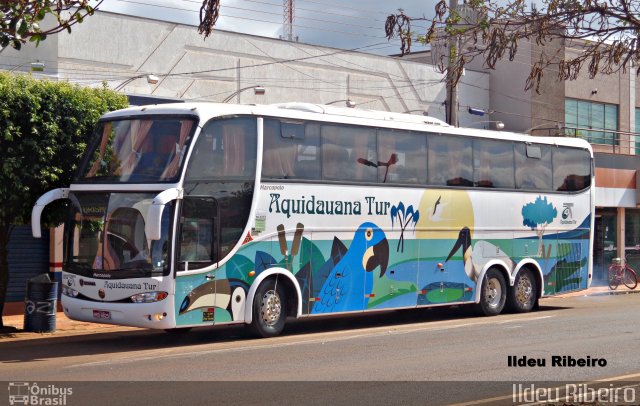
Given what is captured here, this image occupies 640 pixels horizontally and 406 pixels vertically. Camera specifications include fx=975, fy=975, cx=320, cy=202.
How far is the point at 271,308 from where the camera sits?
17562mm

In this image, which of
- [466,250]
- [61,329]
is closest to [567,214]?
[466,250]

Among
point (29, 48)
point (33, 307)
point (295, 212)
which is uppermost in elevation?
point (29, 48)

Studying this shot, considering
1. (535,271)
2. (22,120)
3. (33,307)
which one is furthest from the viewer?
(535,271)

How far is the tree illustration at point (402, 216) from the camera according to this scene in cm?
1973

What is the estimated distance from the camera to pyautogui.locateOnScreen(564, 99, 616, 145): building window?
38.8 meters

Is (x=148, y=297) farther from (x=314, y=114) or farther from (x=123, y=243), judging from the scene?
(x=314, y=114)

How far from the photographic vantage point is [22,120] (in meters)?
17.4

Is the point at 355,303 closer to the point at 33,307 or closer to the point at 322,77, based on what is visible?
the point at 33,307

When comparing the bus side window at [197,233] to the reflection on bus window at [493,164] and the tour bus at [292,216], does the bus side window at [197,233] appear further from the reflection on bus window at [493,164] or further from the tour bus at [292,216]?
the reflection on bus window at [493,164]

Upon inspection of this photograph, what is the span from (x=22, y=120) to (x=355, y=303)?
7090 millimetres

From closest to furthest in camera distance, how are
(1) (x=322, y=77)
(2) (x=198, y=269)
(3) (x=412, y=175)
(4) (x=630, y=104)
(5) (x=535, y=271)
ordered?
(2) (x=198, y=269)
(3) (x=412, y=175)
(5) (x=535, y=271)
(1) (x=322, y=77)
(4) (x=630, y=104)

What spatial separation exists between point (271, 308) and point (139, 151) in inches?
146

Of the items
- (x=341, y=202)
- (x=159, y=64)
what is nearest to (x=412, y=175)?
Answer: (x=341, y=202)

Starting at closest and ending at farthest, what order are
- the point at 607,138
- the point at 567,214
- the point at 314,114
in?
1. the point at 314,114
2. the point at 567,214
3. the point at 607,138
